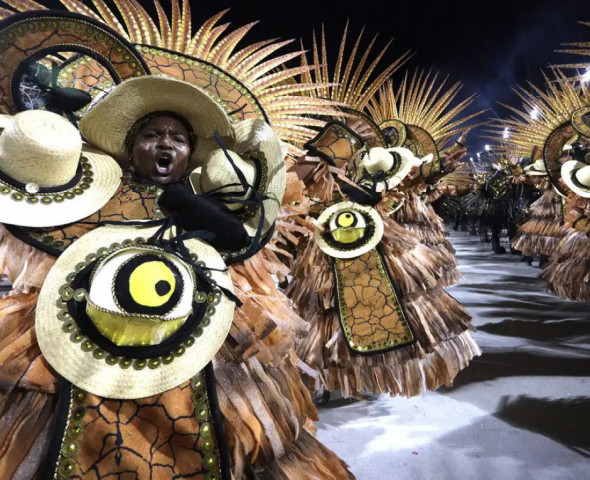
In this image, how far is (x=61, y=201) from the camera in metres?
0.94

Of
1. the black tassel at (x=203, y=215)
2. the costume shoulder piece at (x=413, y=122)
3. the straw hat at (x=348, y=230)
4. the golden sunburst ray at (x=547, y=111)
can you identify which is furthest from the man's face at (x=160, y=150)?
the golden sunburst ray at (x=547, y=111)

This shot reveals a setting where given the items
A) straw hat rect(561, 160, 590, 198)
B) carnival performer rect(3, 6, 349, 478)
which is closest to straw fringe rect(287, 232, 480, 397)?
Answer: carnival performer rect(3, 6, 349, 478)

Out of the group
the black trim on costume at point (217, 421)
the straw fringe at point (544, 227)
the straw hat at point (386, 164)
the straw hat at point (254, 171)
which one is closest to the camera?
the black trim on costume at point (217, 421)

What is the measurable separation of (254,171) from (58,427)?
741mm

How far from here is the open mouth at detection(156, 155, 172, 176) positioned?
113cm

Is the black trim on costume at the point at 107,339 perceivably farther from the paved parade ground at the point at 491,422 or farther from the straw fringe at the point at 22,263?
the paved parade ground at the point at 491,422

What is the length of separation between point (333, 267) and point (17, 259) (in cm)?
201

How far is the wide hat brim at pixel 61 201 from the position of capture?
0.88 meters

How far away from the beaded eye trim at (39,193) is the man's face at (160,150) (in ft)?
0.52

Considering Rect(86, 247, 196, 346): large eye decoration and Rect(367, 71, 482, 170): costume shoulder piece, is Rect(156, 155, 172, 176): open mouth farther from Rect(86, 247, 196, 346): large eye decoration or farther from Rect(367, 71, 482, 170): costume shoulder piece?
Rect(367, 71, 482, 170): costume shoulder piece

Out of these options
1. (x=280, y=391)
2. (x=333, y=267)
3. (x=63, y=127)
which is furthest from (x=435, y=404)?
(x=63, y=127)

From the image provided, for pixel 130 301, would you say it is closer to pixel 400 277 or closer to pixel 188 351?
pixel 188 351

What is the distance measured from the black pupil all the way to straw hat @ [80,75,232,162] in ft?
1.58

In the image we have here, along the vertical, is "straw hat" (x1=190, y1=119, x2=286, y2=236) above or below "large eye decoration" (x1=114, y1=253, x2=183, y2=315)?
above
